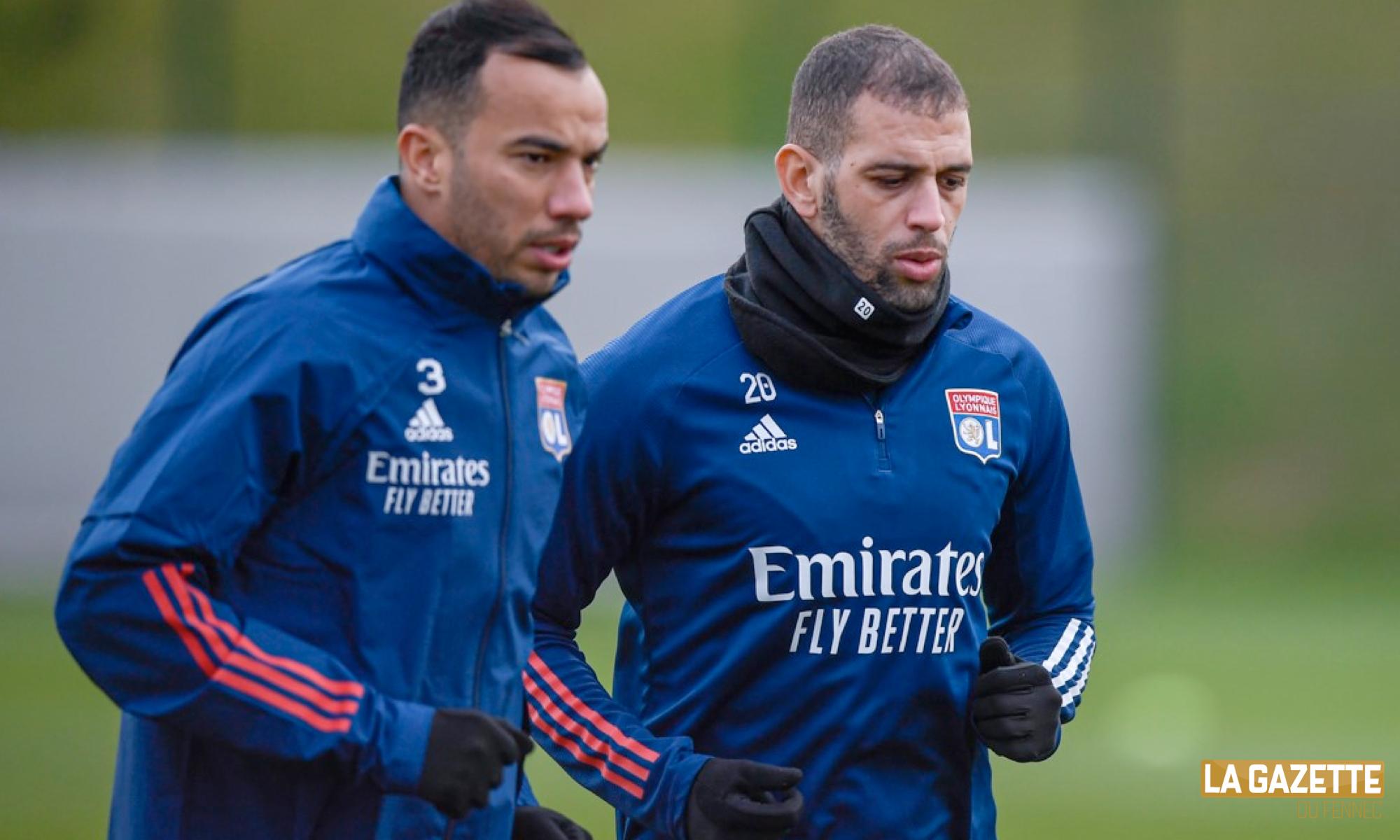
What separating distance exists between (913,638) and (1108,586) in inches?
452

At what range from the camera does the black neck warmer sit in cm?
354

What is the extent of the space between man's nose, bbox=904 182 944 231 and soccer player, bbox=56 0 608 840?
2.33 feet

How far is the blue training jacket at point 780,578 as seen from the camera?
137 inches

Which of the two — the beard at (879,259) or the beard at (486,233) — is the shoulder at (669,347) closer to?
the beard at (879,259)

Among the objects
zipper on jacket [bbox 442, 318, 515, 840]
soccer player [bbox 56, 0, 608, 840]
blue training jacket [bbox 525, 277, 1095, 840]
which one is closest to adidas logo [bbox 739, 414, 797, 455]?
blue training jacket [bbox 525, 277, 1095, 840]

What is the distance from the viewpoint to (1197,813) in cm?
798

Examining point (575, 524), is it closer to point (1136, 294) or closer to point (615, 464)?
point (615, 464)

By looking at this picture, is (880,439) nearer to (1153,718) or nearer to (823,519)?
(823,519)

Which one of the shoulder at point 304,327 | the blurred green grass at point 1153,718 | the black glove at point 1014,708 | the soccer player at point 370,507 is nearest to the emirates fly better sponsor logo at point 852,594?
the black glove at point 1014,708

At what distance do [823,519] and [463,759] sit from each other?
972 millimetres

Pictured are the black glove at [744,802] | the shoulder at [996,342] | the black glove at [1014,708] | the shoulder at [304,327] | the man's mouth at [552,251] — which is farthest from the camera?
the shoulder at [996,342]

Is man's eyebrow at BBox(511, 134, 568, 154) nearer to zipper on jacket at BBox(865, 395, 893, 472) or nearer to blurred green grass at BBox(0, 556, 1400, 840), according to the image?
zipper on jacket at BBox(865, 395, 893, 472)

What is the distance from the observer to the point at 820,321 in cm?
358

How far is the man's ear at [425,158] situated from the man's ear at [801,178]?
88 cm
